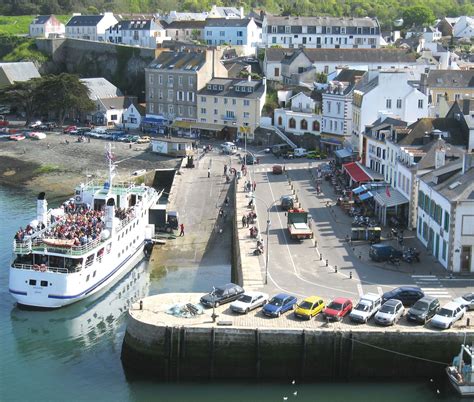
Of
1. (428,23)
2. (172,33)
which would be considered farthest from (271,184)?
(428,23)

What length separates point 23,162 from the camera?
3314 inches

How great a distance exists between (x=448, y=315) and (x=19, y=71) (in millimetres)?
99349

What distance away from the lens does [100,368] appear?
3578 cm

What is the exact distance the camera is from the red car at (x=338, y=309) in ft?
114

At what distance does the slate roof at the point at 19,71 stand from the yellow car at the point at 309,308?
91.6m

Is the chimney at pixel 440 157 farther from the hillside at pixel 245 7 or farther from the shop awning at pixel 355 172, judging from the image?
the hillside at pixel 245 7

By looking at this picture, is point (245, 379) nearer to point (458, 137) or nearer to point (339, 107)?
point (458, 137)

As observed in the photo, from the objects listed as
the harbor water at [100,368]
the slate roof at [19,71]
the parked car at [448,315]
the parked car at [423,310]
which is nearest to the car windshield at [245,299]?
the harbor water at [100,368]

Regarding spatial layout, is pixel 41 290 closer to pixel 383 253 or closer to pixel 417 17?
pixel 383 253

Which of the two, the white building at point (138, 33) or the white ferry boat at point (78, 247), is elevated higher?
the white building at point (138, 33)

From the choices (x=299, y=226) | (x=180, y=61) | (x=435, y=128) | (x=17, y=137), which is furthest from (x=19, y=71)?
(x=299, y=226)

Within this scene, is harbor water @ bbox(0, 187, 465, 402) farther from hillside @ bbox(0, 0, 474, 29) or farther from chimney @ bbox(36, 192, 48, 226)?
hillside @ bbox(0, 0, 474, 29)

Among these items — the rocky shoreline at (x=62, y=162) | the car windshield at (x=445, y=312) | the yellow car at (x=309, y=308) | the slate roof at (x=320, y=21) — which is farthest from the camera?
the slate roof at (x=320, y=21)

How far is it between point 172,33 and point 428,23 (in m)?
56.3
